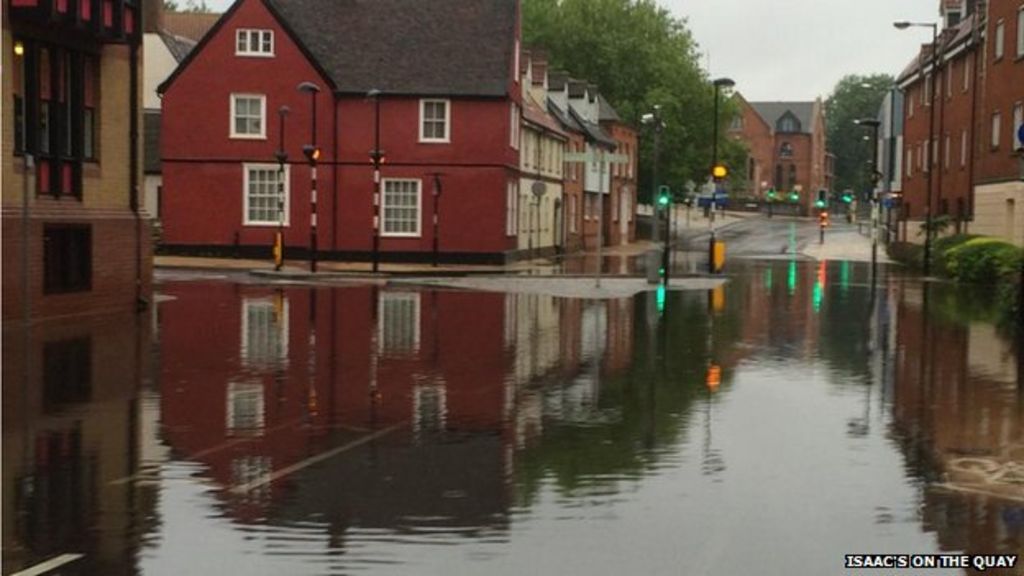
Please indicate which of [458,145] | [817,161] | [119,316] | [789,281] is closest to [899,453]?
[119,316]

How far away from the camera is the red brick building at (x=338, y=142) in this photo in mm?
48594

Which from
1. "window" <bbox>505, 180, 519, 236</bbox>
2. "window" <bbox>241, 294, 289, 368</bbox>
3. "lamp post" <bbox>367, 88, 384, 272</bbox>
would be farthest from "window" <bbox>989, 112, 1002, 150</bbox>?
"window" <bbox>241, 294, 289, 368</bbox>

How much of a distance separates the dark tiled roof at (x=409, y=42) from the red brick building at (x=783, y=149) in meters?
99.5

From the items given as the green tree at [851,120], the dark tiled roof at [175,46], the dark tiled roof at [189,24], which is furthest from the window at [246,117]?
the green tree at [851,120]

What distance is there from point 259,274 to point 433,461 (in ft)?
98.4

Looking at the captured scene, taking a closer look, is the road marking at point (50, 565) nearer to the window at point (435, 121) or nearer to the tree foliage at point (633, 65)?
the window at point (435, 121)

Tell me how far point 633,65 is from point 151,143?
122 feet

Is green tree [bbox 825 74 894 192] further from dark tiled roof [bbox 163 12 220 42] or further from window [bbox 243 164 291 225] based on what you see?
window [bbox 243 164 291 225]

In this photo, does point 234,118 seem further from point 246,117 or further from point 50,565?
point 50,565

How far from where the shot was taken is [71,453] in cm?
1083

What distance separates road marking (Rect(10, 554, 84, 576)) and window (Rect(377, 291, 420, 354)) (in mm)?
11336

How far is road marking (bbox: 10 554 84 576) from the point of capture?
23.6 feet

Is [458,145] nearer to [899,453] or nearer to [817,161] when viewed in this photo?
[899,453]

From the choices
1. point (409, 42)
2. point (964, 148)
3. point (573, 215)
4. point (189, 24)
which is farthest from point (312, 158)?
point (189, 24)
